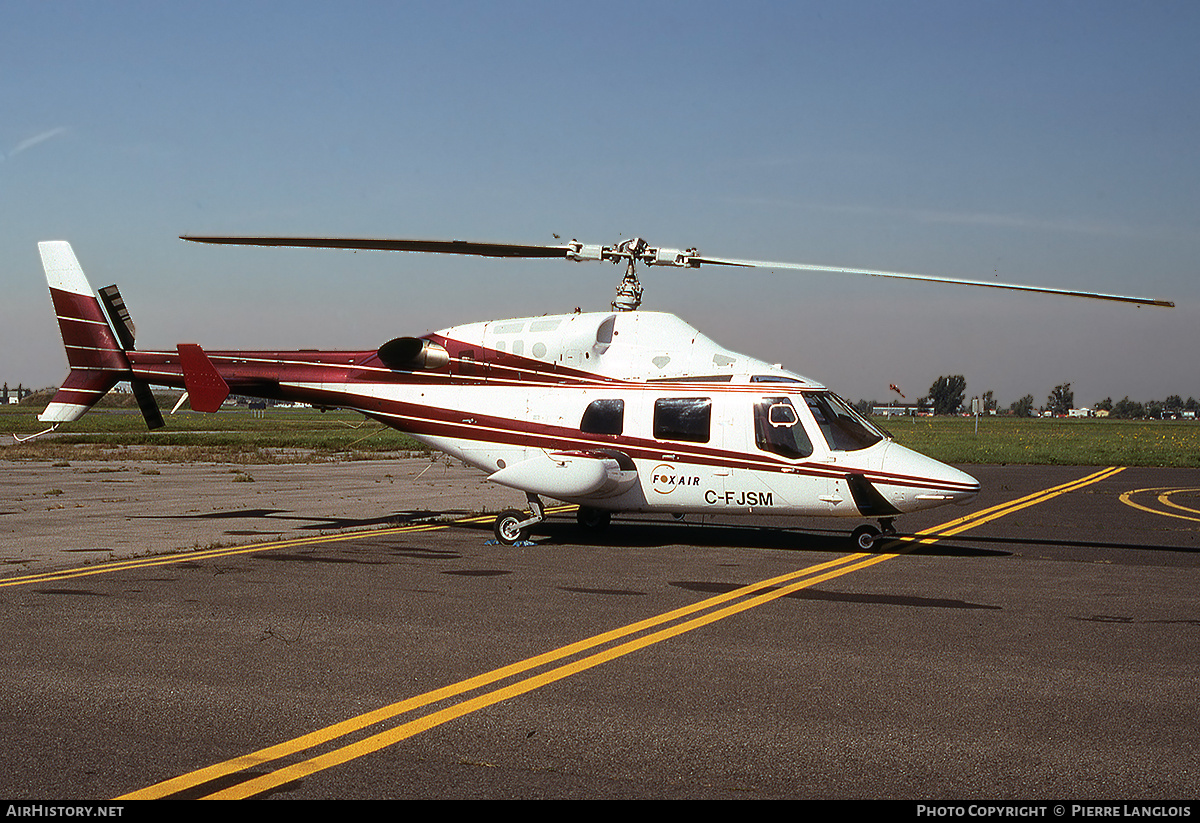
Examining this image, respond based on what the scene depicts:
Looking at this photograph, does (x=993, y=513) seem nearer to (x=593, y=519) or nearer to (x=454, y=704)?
(x=593, y=519)

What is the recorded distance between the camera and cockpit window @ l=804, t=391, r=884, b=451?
49.3ft

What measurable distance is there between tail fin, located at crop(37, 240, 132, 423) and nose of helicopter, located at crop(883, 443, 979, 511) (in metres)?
13.5

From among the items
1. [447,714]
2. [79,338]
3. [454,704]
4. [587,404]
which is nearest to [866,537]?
[587,404]

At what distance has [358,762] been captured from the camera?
550cm

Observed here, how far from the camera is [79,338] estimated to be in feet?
60.9

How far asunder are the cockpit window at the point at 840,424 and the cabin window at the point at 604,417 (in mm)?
2919

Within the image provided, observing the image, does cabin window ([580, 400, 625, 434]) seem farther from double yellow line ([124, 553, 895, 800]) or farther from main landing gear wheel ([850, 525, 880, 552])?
double yellow line ([124, 553, 895, 800])

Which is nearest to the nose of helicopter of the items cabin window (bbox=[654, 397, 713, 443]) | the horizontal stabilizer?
cabin window (bbox=[654, 397, 713, 443])

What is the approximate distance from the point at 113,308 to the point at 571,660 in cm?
1433

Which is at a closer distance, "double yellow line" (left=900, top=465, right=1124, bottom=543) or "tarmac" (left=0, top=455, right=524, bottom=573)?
"tarmac" (left=0, top=455, right=524, bottom=573)

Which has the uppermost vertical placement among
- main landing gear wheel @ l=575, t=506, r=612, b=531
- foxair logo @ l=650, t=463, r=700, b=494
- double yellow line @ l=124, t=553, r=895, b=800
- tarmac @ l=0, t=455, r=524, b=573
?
foxair logo @ l=650, t=463, r=700, b=494

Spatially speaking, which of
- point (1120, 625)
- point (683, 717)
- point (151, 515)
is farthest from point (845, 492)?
point (151, 515)

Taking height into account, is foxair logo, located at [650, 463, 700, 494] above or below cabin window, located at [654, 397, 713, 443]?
below

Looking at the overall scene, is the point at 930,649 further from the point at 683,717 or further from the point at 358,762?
the point at 358,762
